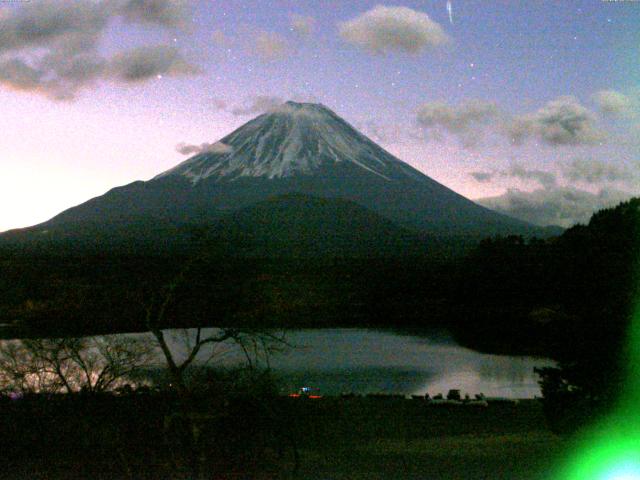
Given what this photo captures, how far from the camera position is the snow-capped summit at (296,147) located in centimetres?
11381

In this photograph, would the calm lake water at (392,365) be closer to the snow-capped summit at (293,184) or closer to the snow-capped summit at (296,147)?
the snow-capped summit at (293,184)

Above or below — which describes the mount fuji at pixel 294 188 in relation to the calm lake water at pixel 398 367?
above

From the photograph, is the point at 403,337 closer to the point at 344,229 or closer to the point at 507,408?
the point at 507,408

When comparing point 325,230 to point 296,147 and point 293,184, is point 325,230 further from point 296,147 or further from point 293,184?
point 296,147

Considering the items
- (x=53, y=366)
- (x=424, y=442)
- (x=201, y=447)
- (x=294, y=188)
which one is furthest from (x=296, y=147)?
(x=201, y=447)

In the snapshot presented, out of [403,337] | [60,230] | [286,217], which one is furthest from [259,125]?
[403,337]

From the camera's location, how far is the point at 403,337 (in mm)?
31719

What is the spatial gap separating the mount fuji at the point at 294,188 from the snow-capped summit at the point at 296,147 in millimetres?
174

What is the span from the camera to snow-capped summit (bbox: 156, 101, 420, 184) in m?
114

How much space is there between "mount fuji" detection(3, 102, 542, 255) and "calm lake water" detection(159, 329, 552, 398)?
54785 mm

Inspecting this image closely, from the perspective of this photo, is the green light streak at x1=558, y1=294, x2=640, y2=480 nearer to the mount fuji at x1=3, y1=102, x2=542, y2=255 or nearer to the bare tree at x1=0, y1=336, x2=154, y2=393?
the bare tree at x1=0, y1=336, x2=154, y2=393

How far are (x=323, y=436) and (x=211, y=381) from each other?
3.00 m

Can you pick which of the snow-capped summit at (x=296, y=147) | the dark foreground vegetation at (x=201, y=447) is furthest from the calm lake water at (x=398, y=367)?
the snow-capped summit at (x=296, y=147)

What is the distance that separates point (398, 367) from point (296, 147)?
95.8m
